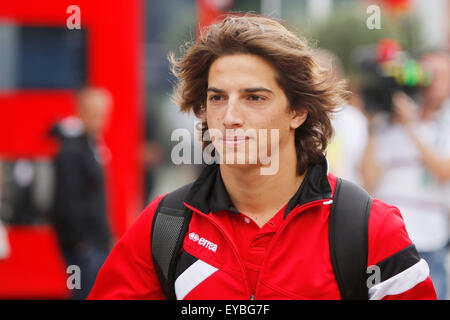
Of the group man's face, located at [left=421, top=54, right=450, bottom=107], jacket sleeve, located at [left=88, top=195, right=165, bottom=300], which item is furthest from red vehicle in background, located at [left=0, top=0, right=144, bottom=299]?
jacket sleeve, located at [left=88, top=195, right=165, bottom=300]

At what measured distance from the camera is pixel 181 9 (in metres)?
14.7

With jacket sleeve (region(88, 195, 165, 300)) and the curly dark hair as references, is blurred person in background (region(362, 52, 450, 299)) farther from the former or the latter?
jacket sleeve (region(88, 195, 165, 300))

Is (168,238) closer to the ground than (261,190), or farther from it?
closer to the ground

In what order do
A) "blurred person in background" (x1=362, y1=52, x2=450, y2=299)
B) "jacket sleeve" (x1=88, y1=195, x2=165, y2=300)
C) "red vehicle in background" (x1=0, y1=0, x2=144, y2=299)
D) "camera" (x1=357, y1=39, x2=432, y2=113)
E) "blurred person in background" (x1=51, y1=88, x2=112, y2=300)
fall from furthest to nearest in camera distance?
"red vehicle in background" (x1=0, y1=0, x2=144, y2=299), "blurred person in background" (x1=51, y1=88, x2=112, y2=300), "camera" (x1=357, y1=39, x2=432, y2=113), "blurred person in background" (x1=362, y1=52, x2=450, y2=299), "jacket sleeve" (x1=88, y1=195, x2=165, y2=300)

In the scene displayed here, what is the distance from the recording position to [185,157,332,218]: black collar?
8.50ft

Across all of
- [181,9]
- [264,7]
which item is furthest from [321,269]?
[264,7]

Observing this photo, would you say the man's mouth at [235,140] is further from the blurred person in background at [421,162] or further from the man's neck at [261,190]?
the blurred person in background at [421,162]

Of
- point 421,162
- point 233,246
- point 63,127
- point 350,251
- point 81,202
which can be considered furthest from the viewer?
point 63,127

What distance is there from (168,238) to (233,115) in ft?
1.58

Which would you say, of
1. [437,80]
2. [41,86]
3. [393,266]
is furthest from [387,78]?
[41,86]

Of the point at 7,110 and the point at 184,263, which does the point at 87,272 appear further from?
the point at 184,263

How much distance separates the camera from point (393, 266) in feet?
8.01

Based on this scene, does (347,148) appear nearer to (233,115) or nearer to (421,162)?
(421,162)

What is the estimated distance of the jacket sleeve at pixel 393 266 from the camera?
96.1 inches
